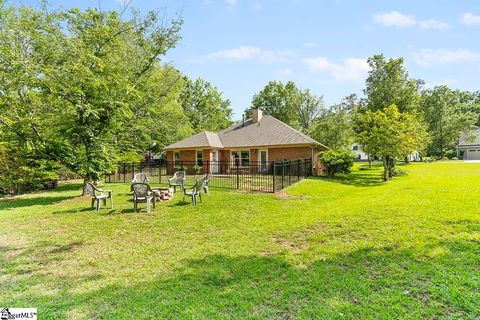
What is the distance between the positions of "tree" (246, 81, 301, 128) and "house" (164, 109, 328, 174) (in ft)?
67.3

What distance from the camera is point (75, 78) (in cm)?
1023

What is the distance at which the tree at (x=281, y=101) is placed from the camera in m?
44.5

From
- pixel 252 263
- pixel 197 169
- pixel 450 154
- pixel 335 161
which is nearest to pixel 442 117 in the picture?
pixel 450 154

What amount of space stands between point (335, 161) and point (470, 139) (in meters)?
38.7

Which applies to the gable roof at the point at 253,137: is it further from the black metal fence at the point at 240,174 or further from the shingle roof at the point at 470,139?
the shingle roof at the point at 470,139

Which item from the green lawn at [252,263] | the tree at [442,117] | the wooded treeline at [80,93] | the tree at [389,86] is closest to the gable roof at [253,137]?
the wooded treeline at [80,93]

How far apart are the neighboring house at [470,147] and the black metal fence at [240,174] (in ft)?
137

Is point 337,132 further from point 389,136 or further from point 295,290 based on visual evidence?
point 295,290

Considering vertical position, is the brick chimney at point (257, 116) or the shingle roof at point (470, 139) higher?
the brick chimney at point (257, 116)

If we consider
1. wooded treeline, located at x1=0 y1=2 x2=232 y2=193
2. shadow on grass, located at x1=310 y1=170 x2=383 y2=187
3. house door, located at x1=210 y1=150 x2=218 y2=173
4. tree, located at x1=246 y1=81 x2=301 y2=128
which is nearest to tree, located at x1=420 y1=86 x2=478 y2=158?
tree, located at x1=246 y1=81 x2=301 y2=128

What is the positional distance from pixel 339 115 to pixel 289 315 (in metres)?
27.7

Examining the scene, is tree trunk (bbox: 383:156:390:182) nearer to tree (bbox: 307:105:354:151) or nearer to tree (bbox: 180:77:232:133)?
tree (bbox: 307:105:354:151)

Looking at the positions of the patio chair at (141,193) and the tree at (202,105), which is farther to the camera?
the tree at (202,105)

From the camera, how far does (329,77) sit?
17.8 meters
